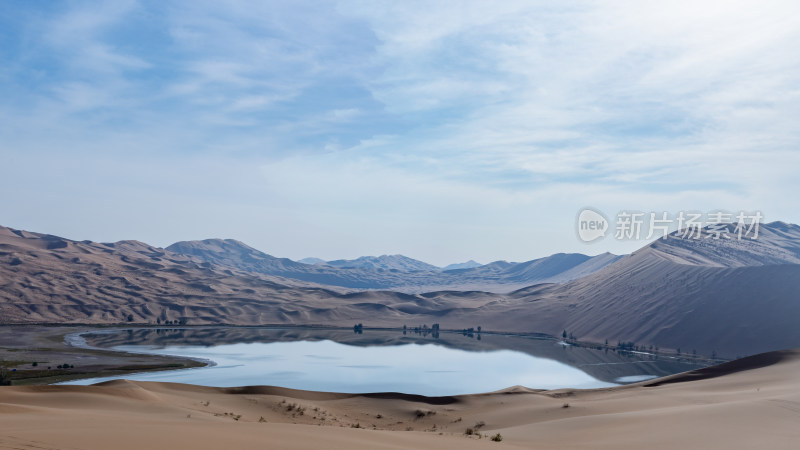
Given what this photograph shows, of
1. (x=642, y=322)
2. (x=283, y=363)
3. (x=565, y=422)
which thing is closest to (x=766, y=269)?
(x=642, y=322)

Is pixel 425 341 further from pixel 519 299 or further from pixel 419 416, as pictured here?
pixel 419 416

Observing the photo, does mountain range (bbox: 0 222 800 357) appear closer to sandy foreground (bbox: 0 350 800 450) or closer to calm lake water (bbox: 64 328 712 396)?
calm lake water (bbox: 64 328 712 396)

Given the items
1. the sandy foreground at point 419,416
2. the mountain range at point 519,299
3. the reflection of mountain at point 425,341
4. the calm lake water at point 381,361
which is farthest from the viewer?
the mountain range at point 519,299

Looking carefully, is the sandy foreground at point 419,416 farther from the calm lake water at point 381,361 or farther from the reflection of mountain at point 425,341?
the reflection of mountain at point 425,341

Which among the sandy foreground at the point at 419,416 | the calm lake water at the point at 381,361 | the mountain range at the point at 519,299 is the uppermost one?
the mountain range at the point at 519,299

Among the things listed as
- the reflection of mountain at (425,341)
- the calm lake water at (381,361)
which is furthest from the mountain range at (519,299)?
the calm lake water at (381,361)

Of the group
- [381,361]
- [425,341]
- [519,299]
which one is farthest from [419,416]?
[519,299]

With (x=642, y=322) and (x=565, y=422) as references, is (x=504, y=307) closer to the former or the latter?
(x=642, y=322)
